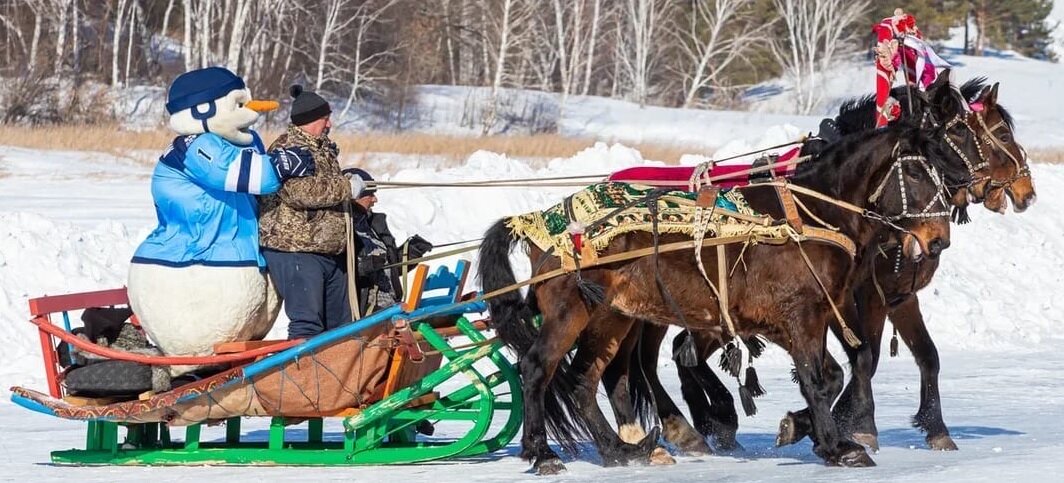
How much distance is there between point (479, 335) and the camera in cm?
Answer: 767

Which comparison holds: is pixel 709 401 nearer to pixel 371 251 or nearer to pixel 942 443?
pixel 942 443

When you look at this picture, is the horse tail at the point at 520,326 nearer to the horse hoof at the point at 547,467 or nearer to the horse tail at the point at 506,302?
the horse tail at the point at 506,302

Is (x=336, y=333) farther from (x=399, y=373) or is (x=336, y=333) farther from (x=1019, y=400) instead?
(x=1019, y=400)

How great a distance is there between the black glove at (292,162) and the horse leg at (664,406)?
2134 millimetres

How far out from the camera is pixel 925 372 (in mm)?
→ 8219

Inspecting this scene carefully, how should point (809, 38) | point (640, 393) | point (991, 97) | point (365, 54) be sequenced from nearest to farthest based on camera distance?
point (991, 97) → point (640, 393) → point (365, 54) → point (809, 38)

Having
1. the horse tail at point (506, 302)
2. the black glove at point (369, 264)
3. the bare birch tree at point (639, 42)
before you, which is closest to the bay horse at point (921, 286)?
the horse tail at point (506, 302)

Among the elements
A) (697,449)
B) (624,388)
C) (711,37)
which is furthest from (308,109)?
(711,37)

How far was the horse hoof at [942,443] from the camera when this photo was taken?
783 cm

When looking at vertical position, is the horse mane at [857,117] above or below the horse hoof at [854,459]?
above

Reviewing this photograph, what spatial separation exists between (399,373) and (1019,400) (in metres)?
4.64

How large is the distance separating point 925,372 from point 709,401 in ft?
3.83

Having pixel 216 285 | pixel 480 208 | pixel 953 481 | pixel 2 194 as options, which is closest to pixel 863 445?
pixel 953 481

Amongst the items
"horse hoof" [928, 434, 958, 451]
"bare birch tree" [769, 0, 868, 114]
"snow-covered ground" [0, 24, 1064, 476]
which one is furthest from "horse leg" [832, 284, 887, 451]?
"bare birch tree" [769, 0, 868, 114]
